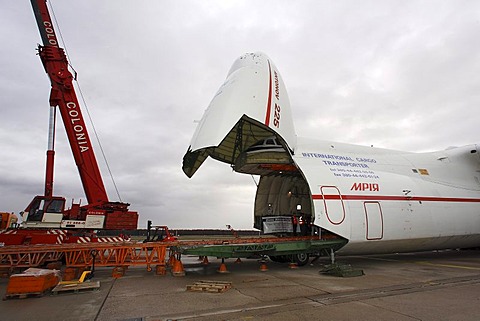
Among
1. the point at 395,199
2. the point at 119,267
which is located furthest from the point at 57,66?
the point at 395,199

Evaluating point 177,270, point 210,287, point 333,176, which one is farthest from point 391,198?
point 177,270

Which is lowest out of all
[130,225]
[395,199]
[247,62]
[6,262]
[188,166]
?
[6,262]

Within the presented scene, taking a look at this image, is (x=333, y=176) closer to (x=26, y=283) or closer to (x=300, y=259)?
(x=300, y=259)

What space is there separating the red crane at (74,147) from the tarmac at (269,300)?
3.22 metres

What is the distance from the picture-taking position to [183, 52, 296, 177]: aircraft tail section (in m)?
8.12

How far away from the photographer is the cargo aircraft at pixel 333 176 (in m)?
8.98

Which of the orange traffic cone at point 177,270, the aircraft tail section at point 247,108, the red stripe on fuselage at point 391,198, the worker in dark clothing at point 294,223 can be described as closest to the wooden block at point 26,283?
the orange traffic cone at point 177,270

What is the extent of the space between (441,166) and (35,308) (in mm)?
15698

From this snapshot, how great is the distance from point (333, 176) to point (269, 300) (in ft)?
18.6

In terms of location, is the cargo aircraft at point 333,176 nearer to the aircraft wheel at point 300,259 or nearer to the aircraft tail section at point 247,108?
the aircraft tail section at point 247,108

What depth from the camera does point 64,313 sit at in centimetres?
521

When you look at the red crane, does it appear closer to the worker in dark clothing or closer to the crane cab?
the crane cab

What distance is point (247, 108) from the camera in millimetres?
8438

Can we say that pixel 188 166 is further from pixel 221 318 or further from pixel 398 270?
pixel 398 270
